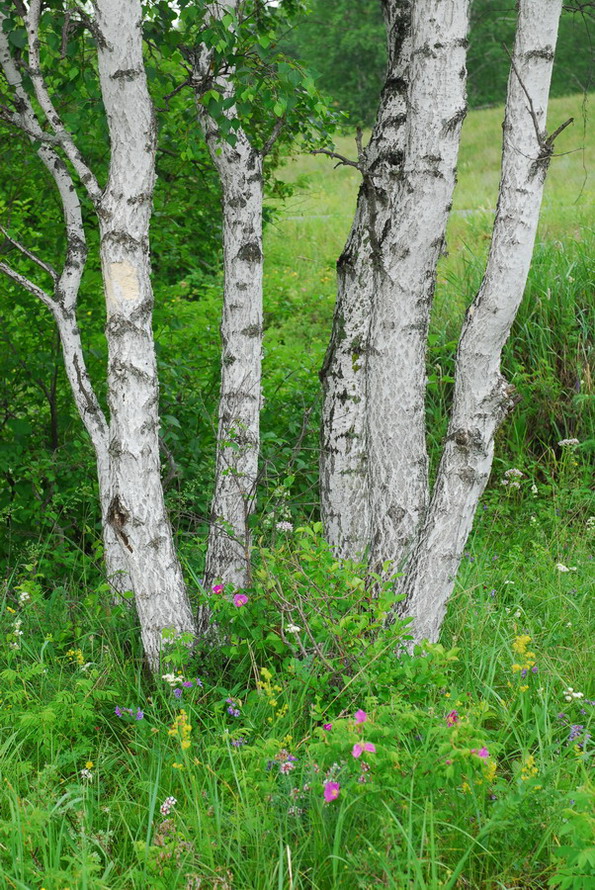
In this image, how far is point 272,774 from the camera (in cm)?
260

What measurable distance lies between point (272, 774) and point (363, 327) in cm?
231

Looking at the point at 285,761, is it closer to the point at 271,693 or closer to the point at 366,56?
the point at 271,693

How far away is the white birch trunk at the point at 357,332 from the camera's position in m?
3.94

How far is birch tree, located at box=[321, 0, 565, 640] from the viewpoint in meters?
3.11

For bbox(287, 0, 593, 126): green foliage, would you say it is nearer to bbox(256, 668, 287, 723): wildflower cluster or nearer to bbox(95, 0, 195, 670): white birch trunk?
bbox(95, 0, 195, 670): white birch trunk

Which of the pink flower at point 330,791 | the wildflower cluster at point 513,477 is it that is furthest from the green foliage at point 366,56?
the pink flower at point 330,791

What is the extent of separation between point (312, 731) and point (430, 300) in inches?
69.1

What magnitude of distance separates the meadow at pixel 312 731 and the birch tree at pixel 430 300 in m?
0.33

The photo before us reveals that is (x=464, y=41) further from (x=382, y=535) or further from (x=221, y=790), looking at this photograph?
(x=221, y=790)

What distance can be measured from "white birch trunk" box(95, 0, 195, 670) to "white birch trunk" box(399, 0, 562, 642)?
1.02m

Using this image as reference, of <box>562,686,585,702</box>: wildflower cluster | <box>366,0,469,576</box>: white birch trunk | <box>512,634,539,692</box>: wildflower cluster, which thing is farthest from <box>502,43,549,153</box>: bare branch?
<box>562,686,585,702</box>: wildflower cluster

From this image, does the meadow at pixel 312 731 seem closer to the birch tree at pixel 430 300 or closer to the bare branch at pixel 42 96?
the birch tree at pixel 430 300

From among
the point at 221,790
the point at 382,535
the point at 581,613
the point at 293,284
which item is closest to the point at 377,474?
the point at 382,535

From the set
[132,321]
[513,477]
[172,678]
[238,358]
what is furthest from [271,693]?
[513,477]
